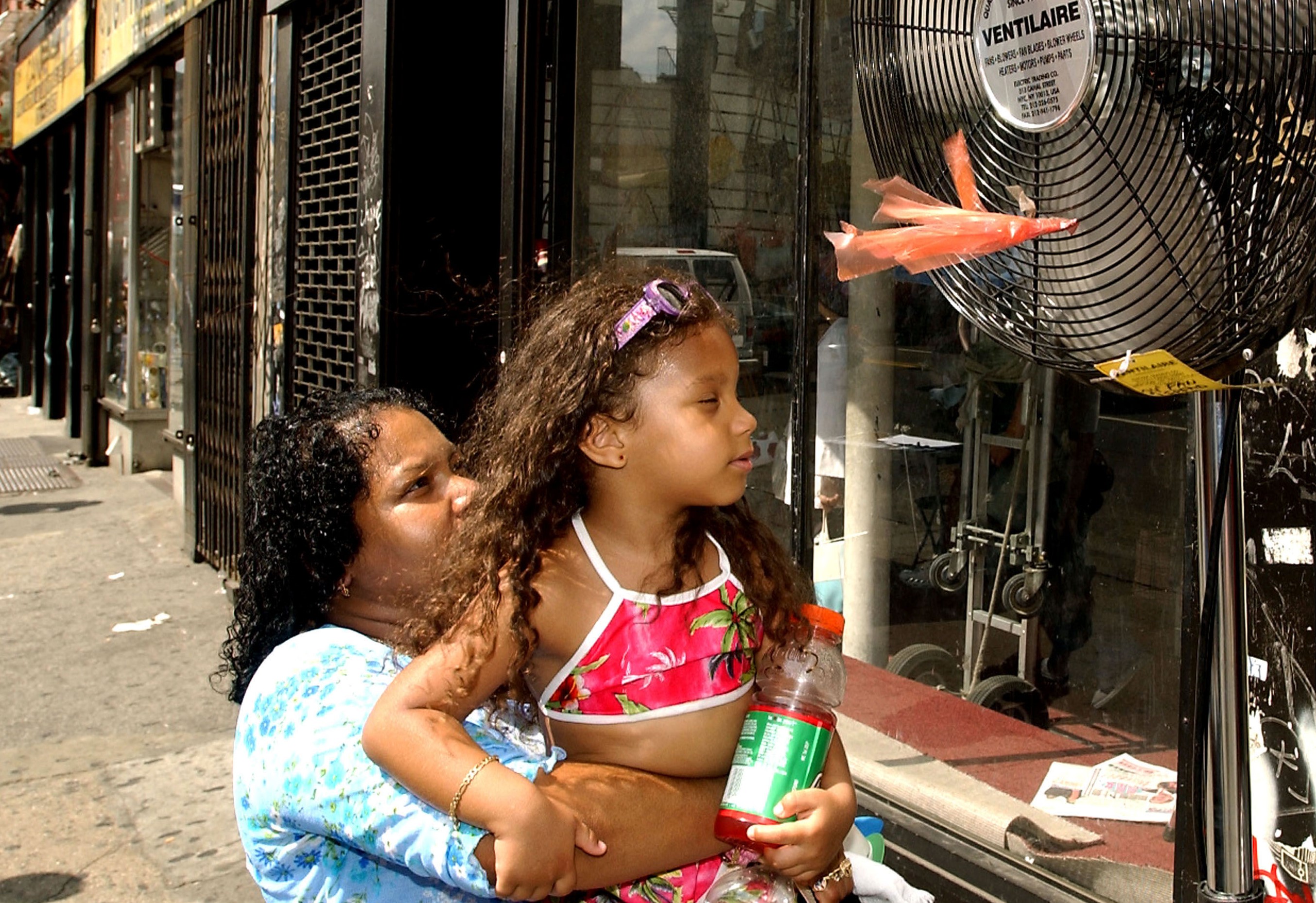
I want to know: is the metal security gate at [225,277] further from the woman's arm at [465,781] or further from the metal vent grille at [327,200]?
the woman's arm at [465,781]

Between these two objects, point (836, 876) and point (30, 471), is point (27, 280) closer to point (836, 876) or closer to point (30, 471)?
point (30, 471)

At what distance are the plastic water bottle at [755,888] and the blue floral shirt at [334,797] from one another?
294 millimetres

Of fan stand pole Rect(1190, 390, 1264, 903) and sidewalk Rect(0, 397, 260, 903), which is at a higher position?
fan stand pole Rect(1190, 390, 1264, 903)

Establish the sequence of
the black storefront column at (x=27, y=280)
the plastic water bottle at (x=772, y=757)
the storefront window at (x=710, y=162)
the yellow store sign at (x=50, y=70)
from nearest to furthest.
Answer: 1. the plastic water bottle at (x=772, y=757)
2. the storefront window at (x=710, y=162)
3. the yellow store sign at (x=50, y=70)
4. the black storefront column at (x=27, y=280)

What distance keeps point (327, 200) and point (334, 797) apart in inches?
159

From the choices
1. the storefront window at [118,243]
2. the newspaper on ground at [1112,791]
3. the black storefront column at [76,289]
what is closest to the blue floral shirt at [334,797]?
the newspaper on ground at [1112,791]

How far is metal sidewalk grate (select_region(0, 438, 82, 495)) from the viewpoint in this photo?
387 inches

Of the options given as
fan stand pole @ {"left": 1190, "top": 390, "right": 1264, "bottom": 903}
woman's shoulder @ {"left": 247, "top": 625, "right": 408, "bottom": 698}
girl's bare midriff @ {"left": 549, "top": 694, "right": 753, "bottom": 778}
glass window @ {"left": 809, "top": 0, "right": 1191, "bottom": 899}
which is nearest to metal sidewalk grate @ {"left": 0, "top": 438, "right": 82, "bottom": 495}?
glass window @ {"left": 809, "top": 0, "right": 1191, "bottom": 899}

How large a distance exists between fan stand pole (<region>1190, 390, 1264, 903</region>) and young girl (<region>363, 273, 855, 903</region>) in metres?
0.46

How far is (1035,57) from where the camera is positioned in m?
1.49

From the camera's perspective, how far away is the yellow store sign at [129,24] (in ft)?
25.2

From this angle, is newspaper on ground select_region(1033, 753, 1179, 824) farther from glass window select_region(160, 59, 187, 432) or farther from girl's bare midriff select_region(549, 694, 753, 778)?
glass window select_region(160, 59, 187, 432)

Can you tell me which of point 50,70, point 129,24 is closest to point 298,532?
point 129,24

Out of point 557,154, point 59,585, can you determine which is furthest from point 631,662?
point 59,585
